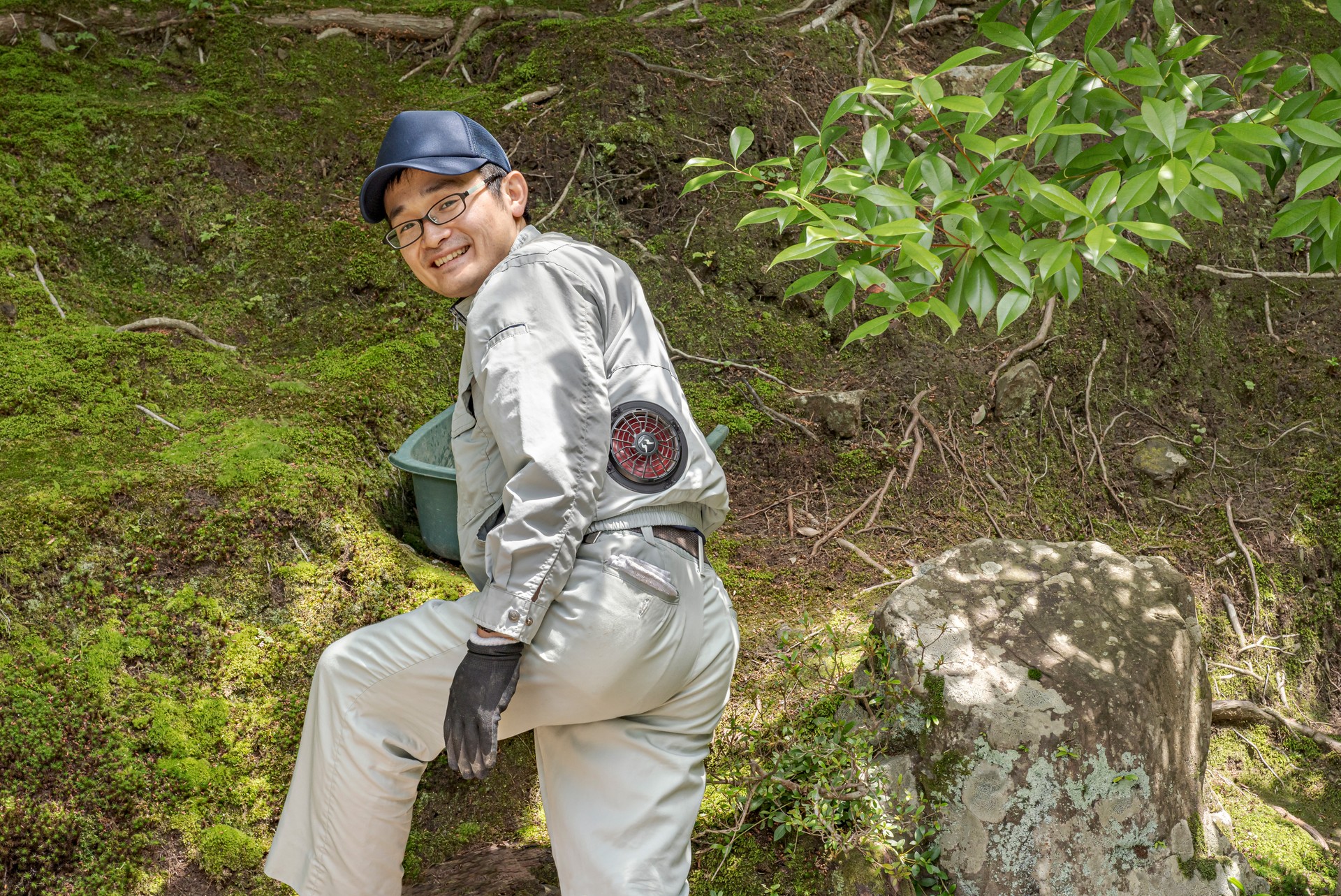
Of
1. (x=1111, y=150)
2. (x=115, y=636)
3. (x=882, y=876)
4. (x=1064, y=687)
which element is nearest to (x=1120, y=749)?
(x=1064, y=687)

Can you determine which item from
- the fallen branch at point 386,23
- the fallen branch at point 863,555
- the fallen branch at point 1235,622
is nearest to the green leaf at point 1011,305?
the fallen branch at point 863,555

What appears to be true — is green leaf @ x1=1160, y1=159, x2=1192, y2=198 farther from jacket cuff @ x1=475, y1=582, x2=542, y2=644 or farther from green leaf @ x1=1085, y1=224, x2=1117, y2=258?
jacket cuff @ x1=475, y1=582, x2=542, y2=644

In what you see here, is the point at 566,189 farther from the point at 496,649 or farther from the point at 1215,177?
the point at 1215,177

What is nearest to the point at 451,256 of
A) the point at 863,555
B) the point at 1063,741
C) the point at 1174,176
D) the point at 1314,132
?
the point at 1174,176

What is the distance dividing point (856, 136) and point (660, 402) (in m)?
4.23

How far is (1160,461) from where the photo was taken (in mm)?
4953

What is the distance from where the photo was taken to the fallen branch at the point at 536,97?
5.25 meters

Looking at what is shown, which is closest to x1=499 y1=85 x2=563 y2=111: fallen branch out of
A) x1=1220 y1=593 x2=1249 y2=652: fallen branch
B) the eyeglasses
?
the eyeglasses

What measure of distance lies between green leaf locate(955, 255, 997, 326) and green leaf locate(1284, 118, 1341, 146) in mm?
596

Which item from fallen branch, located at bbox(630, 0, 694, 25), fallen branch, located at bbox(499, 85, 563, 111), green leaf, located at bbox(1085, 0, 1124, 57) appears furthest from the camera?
fallen branch, located at bbox(630, 0, 694, 25)

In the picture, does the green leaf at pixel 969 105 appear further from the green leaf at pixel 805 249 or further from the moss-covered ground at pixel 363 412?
the moss-covered ground at pixel 363 412

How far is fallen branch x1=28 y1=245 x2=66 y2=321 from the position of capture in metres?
3.87

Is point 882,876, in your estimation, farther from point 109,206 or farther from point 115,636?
point 109,206

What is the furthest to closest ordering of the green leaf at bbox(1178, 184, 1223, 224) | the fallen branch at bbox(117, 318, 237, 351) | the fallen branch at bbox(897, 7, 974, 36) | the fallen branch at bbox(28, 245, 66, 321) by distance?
the fallen branch at bbox(897, 7, 974, 36) → the fallen branch at bbox(117, 318, 237, 351) → the fallen branch at bbox(28, 245, 66, 321) → the green leaf at bbox(1178, 184, 1223, 224)
